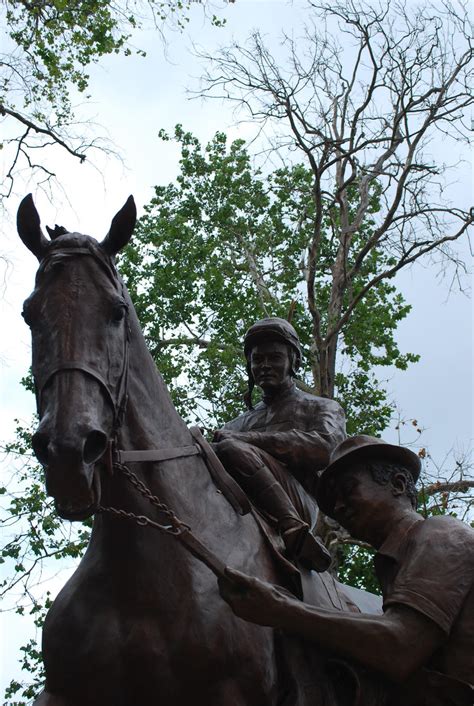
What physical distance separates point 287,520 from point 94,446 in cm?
133

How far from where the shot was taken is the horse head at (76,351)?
130 inches

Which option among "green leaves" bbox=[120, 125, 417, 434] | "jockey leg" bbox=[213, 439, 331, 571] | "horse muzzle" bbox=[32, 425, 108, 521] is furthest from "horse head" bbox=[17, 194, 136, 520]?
"green leaves" bbox=[120, 125, 417, 434]

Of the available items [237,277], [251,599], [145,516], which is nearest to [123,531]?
[145,516]

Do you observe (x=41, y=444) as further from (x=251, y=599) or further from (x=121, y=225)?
(x=121, y=225)

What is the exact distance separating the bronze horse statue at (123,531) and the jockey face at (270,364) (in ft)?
4.22

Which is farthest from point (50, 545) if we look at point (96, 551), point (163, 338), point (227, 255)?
point (96, 551)

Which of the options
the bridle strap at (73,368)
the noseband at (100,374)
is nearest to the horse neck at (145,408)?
the noseband at (100,374)

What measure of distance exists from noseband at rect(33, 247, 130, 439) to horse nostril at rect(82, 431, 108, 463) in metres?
0.21

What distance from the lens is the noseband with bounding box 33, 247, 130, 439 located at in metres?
3.52

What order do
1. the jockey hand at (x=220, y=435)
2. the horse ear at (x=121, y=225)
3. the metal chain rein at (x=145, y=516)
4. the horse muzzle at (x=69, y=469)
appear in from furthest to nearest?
1. the jockey hand at (x=220, y=435)
2. the horse ear at (x=121, y=225)
3. the metal chain rein at (x=145, y=516)
4. the horse muzzle at (x=69, y=469)

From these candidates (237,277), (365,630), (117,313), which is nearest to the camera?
(365,630)

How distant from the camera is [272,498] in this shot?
14.8ft

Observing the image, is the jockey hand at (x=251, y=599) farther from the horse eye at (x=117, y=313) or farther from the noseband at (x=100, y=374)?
the horse eye at (x=117, y=313)

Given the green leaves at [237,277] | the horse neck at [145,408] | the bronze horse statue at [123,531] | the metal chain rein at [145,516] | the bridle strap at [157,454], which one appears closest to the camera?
the bronze horse statue at [123,531]
